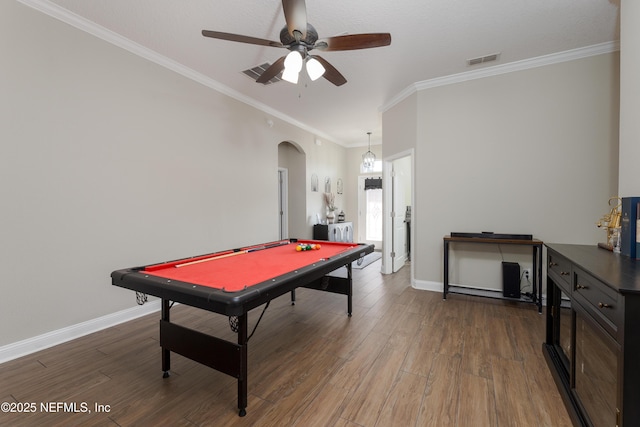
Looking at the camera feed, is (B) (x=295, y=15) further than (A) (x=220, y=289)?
Yes

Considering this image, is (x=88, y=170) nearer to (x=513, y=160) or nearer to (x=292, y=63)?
(x=292, y=63)

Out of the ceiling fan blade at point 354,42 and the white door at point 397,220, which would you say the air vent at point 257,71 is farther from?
the white door at point 397,220

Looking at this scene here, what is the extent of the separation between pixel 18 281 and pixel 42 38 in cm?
208

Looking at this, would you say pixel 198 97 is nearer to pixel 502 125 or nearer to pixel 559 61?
pixel 502 125

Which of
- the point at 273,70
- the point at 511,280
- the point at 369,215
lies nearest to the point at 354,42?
the point at 273,70

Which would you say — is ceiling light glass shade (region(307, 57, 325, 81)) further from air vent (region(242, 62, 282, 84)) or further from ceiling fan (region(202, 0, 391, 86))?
air vent (region(242, 62, 282, 84))

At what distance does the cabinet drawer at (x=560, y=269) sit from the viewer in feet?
5.64

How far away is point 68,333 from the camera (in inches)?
99.3

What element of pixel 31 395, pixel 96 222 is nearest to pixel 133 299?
pixel 96 222

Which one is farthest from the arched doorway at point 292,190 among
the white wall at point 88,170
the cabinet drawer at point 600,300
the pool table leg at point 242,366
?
the cabinet drawer at point 600,300

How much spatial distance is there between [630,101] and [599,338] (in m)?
1.69

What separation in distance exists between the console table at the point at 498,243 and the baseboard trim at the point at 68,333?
3657 mm

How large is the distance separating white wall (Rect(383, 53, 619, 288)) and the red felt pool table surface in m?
1.98

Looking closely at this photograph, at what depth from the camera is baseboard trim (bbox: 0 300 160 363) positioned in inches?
87.1
